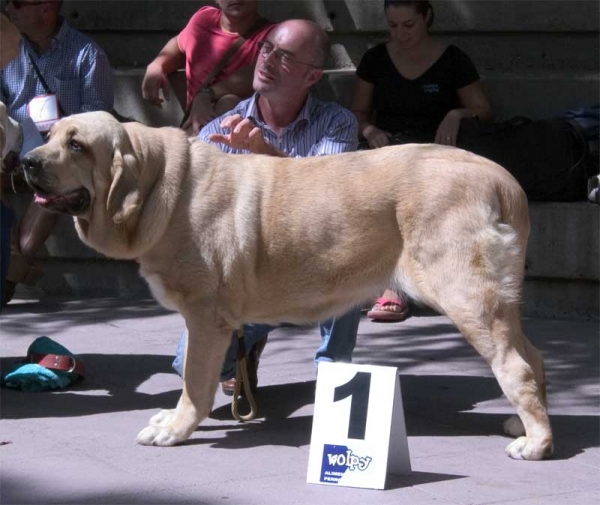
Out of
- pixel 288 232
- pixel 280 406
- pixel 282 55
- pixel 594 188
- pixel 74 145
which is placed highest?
pixel 282 55

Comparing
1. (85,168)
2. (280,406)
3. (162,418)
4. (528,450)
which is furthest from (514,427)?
(85,168)

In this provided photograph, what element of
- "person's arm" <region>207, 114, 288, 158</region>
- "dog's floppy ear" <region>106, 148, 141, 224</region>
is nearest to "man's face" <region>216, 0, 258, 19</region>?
"person's arm" <region>207, 114, 288, 158</region>

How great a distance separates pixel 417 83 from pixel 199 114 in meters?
1.63

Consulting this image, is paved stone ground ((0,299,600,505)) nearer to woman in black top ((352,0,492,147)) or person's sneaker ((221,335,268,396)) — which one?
person's sneaker ((221,335,268,396))

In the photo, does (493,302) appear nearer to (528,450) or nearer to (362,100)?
(528,450)

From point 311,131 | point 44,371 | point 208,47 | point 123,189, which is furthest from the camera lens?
point 208,47

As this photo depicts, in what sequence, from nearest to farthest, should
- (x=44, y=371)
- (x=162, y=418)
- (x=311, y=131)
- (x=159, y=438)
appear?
(x=159, y=438)
(x=162, y=418)
(x=311, y=131)
(x=44, y=371)

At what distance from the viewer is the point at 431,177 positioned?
15.9 feet

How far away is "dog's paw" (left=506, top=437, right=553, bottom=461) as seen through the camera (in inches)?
186

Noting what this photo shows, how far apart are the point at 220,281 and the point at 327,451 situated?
90 cm

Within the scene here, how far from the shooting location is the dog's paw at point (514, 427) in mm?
5082

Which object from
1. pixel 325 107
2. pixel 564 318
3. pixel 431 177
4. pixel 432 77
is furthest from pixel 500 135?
pixel 431 177

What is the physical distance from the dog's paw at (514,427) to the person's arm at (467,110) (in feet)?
9.77

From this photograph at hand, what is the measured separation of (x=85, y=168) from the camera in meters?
4.75
